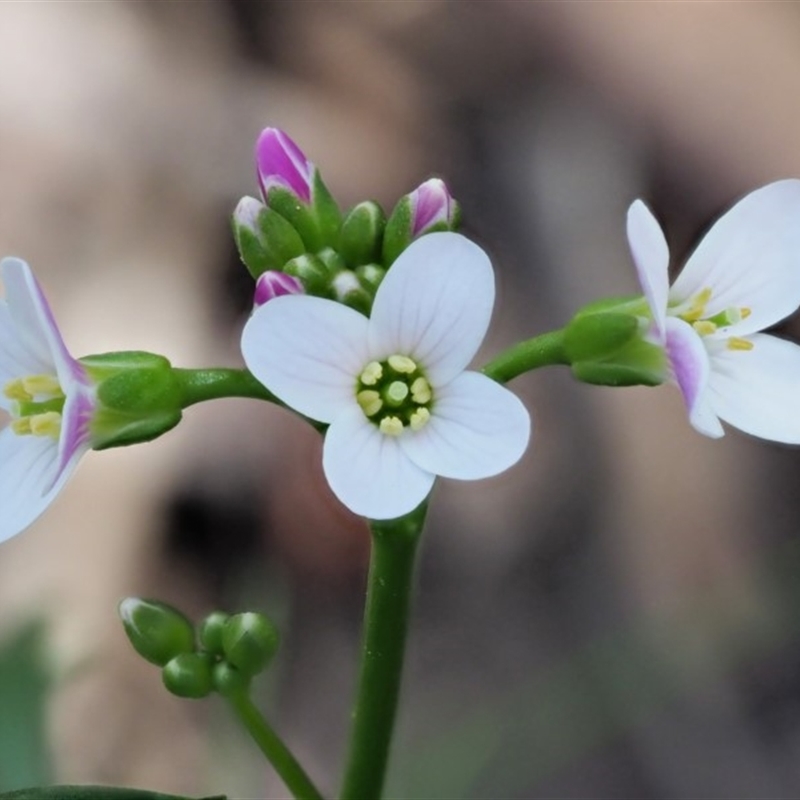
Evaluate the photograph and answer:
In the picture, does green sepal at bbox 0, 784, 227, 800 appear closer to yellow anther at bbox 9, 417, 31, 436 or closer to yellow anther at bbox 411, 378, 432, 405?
yellow anther at bbox 9, 417, 31, 436

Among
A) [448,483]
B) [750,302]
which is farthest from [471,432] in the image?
[448,483]

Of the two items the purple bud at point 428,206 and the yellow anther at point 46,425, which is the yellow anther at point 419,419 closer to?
the purple bud at point 428,206

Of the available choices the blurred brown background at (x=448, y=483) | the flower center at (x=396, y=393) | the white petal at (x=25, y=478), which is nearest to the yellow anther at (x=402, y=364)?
the flower center at (x=396, y=393)

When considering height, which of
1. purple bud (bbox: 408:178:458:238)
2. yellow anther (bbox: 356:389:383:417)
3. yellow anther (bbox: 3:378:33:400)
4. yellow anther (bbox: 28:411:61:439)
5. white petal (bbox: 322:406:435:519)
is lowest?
yellow anther (bbox: 28:411:61:439)

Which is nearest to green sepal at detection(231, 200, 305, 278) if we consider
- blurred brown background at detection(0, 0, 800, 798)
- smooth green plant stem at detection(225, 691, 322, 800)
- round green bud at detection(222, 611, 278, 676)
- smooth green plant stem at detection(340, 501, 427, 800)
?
smooth green plant stem at detection(340, 501, 427, 800)

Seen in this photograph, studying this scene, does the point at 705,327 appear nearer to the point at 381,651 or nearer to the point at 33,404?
the point at 381,651

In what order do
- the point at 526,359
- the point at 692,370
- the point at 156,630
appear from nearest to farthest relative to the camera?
1. the point at 692,370
2. the point at 526,359
3. the point at 156,630

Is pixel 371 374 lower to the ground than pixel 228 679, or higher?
higher

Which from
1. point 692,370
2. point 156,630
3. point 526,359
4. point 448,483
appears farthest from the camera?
point 448,483
